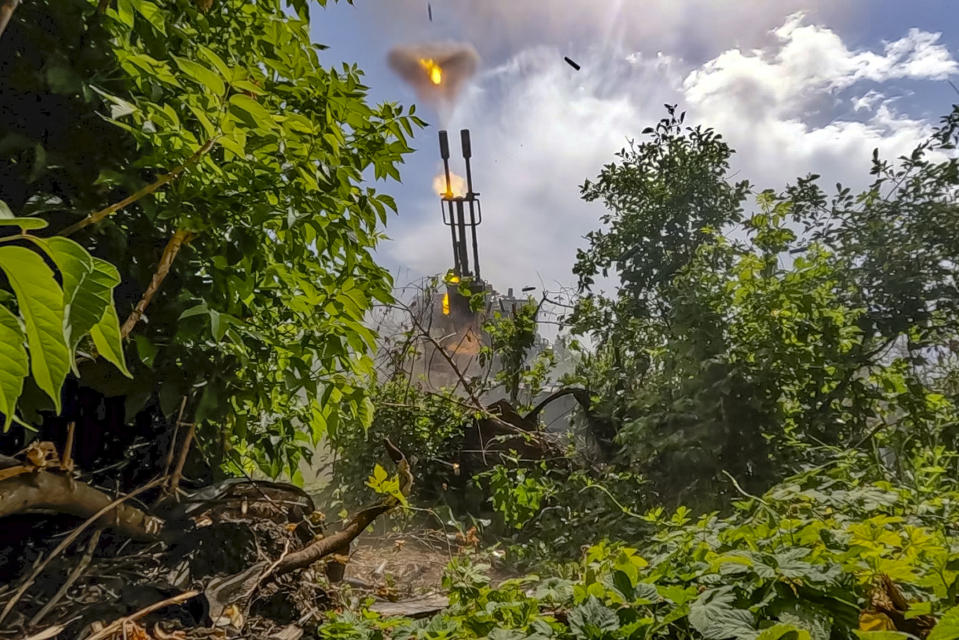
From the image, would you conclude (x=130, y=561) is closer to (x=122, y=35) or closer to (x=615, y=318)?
(x=122, y=35)

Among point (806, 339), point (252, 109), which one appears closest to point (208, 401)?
point (252, 109)

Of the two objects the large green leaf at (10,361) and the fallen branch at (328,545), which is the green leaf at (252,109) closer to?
the large green leaf at (10,361)

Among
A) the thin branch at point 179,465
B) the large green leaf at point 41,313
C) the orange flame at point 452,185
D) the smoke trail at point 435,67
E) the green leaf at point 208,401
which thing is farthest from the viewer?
the orange flame at point 452,185

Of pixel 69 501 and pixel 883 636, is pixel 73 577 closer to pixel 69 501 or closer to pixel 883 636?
pixel 69 501

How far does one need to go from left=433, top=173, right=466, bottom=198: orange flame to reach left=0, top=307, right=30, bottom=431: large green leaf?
2.89 m

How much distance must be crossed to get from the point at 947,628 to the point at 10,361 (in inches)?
21.1

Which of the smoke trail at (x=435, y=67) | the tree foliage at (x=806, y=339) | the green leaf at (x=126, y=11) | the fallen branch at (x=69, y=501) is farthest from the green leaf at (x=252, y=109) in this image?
the smoke trail at (x=435, y=67)

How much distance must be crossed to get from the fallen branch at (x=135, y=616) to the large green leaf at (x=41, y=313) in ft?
1.97

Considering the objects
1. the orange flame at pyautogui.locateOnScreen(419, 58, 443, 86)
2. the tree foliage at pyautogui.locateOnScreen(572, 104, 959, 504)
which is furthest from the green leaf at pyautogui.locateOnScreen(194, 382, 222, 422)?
the orange flame at pyautogui.locateOnScreen(419, 58, 443, 86)

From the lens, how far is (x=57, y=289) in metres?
0.21

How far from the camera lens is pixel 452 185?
3.00 m

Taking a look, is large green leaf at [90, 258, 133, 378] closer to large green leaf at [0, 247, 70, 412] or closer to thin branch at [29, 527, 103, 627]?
large green leaf at [0, 247, 70, 412]

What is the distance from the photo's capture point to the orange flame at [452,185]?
2.98 metres

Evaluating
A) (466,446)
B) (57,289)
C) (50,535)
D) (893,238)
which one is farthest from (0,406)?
(466,446)
